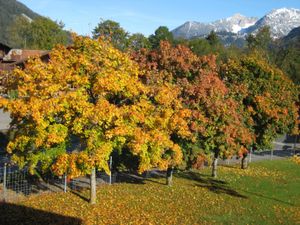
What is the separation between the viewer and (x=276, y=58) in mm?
72375

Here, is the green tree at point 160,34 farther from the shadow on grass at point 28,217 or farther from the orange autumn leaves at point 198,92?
the shadow on grass at point 28,217

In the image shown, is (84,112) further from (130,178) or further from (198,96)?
(130,178)

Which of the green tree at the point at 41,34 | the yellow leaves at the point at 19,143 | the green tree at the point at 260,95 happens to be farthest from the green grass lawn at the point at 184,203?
the green tree at the point at 41,34

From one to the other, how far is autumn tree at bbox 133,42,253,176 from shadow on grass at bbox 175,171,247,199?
2377 mm

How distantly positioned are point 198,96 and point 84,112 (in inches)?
250

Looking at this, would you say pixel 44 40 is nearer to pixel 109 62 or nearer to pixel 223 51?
pixel 223 51

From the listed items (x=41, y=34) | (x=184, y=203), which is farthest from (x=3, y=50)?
(x=184, y=203)

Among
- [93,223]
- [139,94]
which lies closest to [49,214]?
[93,223]

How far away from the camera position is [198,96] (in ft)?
63.9

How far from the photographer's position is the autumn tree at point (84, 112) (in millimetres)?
15164

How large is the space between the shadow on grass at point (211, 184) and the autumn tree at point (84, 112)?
6446mm

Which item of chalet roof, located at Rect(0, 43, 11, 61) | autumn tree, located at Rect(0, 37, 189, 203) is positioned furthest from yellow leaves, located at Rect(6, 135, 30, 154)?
chalet roof, located at Rect(0, 43, 11, 61)

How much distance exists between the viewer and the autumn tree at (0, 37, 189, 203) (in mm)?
15164

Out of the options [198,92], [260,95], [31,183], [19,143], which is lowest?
[31,183]
